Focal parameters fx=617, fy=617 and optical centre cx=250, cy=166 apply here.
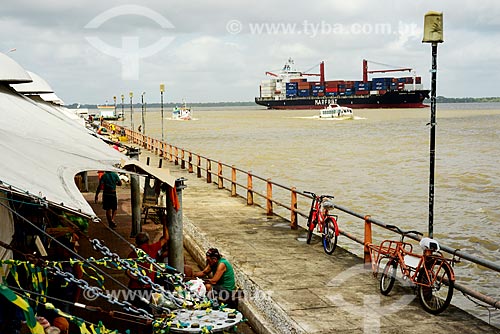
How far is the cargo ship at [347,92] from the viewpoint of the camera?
5566 inches

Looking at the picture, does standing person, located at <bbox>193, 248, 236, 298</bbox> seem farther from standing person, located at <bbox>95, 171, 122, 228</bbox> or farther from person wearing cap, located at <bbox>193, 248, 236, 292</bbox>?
standing person, located at <bbox>95, 171, 122, 228</bbox>

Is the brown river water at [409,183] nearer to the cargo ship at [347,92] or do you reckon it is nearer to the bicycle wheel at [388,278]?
the bicycle wheel at [388,278]

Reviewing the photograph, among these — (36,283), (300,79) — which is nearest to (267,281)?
(36,283)

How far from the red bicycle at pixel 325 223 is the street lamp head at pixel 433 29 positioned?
338 centimetres

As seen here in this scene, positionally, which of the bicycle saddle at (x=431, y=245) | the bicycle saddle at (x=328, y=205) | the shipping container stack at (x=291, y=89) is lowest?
the bicycle saddle at (x=328, y=205)

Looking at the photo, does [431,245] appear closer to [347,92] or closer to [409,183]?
[409,183]

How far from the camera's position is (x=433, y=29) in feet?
26.4

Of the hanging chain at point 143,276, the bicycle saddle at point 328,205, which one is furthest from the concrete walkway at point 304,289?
the hanging chain at point 143,276

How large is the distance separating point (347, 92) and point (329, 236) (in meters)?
146

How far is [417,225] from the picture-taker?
18703 millimetres

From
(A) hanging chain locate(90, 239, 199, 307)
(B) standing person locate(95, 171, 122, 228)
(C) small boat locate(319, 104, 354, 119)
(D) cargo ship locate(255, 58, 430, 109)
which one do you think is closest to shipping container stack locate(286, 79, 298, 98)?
(D) cargo ship locate(255, 58, 430, 109)

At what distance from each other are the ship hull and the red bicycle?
5114 inches

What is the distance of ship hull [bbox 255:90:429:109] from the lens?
13826 centimetres

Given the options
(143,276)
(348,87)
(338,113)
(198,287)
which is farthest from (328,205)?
(348,87)
